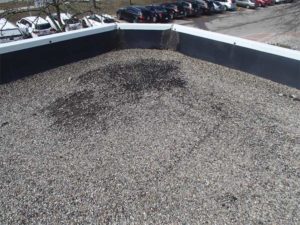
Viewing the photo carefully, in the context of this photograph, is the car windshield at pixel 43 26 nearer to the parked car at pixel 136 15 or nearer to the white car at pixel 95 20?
the white car at pixel 95 20

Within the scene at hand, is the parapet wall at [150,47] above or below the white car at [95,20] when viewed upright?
above

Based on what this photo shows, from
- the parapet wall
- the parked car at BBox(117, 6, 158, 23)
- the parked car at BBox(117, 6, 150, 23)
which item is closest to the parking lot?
the parked car at BBox(117, 6, 158, 23)

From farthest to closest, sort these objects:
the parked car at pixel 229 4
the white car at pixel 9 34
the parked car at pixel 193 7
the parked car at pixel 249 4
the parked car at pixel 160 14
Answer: the parked car at pixel 249 4
the parked car at pixel 229 4
the parked car at pixel 193 7
the parked car at pixel 160 14
the white car at pixel 9 34

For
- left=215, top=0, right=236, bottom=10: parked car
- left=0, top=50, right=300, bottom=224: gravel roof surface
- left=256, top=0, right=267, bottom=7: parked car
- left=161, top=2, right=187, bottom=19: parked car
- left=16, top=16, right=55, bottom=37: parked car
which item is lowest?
left=256, top=0, right=267, bottom=7: parked car

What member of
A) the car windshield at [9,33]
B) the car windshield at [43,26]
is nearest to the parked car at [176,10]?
the car windshield at [43,26]

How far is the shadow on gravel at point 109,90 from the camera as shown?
736 centimetres

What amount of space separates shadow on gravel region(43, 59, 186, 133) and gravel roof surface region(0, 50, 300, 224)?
0.03 m

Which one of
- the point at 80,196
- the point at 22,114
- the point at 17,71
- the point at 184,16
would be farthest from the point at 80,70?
the point at 184,16

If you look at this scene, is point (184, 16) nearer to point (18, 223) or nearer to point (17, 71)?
point (17, 71)

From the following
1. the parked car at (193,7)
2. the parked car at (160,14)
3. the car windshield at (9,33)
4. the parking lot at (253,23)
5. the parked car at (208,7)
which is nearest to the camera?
the car windshield at (9,33)

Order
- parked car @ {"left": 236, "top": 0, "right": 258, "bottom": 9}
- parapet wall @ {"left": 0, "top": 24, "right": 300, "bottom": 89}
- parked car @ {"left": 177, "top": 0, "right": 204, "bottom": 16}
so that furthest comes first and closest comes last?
parked car @ {"left": 236, "top": 0, "right": 258, "bottom": 9}
parked car @ {"left": 177, "top": 0, "right": 204, "bottom": 16}
parapet wall @ {"left": 0, "top": 24, "right": 300, "bottom": 89}

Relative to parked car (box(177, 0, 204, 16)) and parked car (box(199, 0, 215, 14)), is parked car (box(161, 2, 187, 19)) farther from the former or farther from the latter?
parked car (box(199, 0, 215, 14))

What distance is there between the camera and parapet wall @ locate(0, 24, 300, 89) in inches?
349

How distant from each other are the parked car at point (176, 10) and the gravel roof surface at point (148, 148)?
21845 millimetres
